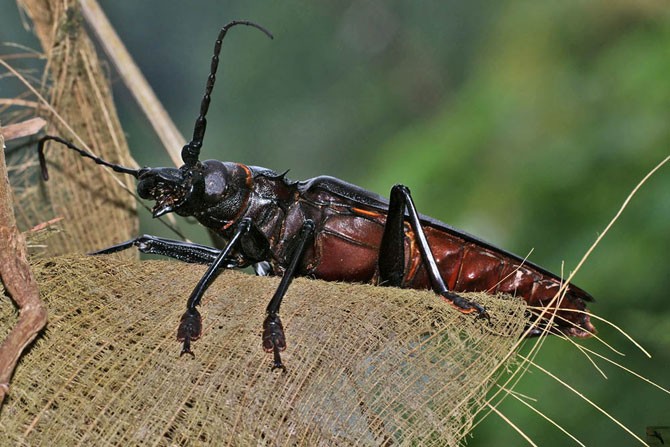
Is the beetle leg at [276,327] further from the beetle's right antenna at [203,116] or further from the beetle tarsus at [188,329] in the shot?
the beetle's right antenna at [203,116]

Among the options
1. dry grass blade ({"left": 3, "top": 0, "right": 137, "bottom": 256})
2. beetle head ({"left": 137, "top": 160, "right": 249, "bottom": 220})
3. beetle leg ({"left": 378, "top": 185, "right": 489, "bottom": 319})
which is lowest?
dry grass blade ({"left": 3, "top": 0, "right": 137, "bottom": 256})

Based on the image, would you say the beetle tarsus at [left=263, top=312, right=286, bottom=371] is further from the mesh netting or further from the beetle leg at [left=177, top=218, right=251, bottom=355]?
the beetle leg at [left=177, top=218, right=251, bottom=355]

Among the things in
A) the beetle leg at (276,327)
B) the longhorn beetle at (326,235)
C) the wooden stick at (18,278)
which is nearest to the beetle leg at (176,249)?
the longhorn beetle at (326,235)

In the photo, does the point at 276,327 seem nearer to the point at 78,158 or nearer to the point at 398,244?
the point at 398,244

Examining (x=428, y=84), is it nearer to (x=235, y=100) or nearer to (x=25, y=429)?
(x=235, y=100)

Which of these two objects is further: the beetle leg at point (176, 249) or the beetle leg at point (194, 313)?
the beetle leg at point (176, 249)

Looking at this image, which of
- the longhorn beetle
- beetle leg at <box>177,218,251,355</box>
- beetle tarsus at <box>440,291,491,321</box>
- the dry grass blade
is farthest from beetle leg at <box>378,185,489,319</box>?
the dry grass blade

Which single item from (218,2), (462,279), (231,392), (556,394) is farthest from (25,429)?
(218,2)
